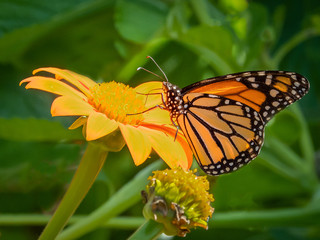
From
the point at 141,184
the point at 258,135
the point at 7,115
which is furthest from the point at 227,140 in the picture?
the point at 7,115

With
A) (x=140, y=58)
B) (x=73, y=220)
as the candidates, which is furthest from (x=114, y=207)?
(x=140, y=58)

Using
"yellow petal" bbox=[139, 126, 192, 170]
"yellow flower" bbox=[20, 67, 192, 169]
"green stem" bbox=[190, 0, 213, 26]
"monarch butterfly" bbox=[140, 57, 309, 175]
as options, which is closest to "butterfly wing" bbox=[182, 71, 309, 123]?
"monarch butterfly" bbox=[140, 57, 309, 175]

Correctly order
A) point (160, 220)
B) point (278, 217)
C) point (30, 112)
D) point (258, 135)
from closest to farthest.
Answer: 1. point (160, 220)
2. point (258, 135)
3. point (278, 217)
4. point (30, 112)

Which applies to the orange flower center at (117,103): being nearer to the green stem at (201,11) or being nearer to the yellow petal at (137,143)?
the yellow petal at (137,143)

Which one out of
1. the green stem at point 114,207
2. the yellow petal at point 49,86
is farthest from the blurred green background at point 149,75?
the yellow petal at point 49,86

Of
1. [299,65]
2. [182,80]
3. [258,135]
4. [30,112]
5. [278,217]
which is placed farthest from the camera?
[299,65]

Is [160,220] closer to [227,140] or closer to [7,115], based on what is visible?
[227,140]
